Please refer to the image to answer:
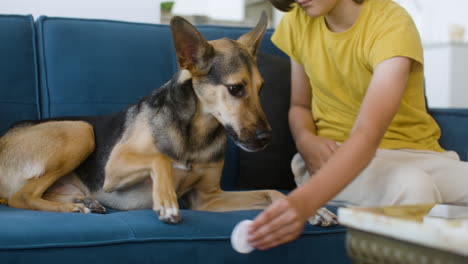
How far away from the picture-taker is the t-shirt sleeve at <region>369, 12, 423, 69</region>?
163cm

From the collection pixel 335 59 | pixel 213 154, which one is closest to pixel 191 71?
pixel 213 154

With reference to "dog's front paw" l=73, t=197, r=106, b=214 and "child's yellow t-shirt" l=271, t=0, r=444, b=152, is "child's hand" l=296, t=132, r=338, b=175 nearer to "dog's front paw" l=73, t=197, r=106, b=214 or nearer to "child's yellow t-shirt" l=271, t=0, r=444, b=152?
"child's yellow t-shirt" l=271, t=0, r=444, b=152

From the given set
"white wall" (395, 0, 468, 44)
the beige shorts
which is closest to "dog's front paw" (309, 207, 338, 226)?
the beige shorts

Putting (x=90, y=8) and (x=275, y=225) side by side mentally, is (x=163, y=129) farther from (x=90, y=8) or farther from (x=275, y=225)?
(x=90, y=8)

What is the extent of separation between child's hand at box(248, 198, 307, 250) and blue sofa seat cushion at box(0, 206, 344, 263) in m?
0.40

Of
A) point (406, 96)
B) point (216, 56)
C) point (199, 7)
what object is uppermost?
point (216, 56)

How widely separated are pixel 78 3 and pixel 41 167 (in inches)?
62.5

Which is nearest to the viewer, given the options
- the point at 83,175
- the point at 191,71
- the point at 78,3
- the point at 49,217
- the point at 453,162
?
the point at 49,217

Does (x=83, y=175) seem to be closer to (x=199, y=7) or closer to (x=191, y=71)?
(x=191, y=71)

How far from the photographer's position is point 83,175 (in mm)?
1993

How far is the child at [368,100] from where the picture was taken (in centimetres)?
158

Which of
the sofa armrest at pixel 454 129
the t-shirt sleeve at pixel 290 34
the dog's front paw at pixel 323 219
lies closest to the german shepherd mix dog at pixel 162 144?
the dog's front paw at pixel 323 219

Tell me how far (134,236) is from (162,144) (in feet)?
1.53

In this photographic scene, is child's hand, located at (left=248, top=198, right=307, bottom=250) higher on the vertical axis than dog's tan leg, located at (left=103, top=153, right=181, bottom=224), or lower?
higher
